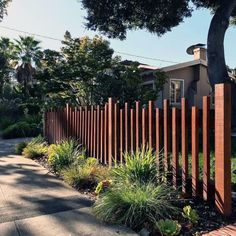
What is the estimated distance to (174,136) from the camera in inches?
200

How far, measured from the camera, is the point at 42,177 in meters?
6.82

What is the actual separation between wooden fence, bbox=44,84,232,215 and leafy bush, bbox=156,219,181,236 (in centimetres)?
81

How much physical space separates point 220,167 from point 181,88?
18.4 m

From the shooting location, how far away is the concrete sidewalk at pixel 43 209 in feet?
12.8

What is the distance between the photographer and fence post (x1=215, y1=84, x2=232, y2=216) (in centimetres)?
418

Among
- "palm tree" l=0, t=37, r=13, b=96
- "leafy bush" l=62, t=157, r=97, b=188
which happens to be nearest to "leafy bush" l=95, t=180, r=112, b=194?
"leafy bush" l=62, t=157, r=97, b=188

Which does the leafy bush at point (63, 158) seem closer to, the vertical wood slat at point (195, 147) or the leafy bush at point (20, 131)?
the vertical wood slat at point (195, 147)

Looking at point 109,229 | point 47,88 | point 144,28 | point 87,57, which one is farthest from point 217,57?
point 109,229

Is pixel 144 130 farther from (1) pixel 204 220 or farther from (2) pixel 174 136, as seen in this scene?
(1) pixel 204 220

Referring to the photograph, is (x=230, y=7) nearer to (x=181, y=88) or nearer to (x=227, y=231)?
(x=181, y=88)

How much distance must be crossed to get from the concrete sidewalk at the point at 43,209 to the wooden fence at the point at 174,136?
126 centimetres

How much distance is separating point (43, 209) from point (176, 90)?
18.2m

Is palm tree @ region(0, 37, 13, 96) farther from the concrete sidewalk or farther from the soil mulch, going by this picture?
the soil mulch

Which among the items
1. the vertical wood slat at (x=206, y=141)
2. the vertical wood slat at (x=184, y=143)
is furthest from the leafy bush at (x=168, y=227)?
the vertical wood slat at (x=184, y=143)
